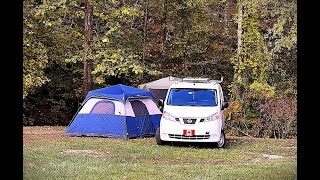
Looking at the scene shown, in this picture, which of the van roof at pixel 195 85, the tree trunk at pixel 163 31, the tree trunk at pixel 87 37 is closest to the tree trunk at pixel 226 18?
the tree trunk at pixel 163 31

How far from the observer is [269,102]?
60.2 ft

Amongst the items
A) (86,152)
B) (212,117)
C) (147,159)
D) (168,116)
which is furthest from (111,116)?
(147,159)

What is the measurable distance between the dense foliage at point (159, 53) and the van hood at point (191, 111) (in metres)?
5.12

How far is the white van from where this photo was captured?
39.3 feet

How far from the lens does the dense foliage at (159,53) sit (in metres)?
18.1

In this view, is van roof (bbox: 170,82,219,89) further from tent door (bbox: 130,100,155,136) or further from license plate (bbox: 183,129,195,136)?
tent door (bbox: 130,100,155,136)

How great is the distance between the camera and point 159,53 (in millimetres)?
23969

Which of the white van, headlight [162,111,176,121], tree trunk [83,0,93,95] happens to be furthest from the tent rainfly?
headlight [162,111,176,121]

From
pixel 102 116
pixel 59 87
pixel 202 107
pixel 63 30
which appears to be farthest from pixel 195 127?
pixel 59 87

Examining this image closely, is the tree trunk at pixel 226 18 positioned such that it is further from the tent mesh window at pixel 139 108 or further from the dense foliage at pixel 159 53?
the tent mesh window at pixel 139 108

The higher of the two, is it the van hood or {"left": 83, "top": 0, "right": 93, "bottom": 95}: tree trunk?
{"left": 83, "top": 0, "right": 93, "bottom": 95}: tree trunk

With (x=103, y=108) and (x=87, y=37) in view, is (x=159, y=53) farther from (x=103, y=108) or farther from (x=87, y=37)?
(x=103, y=108)

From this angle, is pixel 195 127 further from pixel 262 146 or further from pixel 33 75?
pixel 33 75

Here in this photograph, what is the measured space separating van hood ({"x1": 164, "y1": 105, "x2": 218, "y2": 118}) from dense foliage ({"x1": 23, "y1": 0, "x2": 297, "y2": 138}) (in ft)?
16.8
